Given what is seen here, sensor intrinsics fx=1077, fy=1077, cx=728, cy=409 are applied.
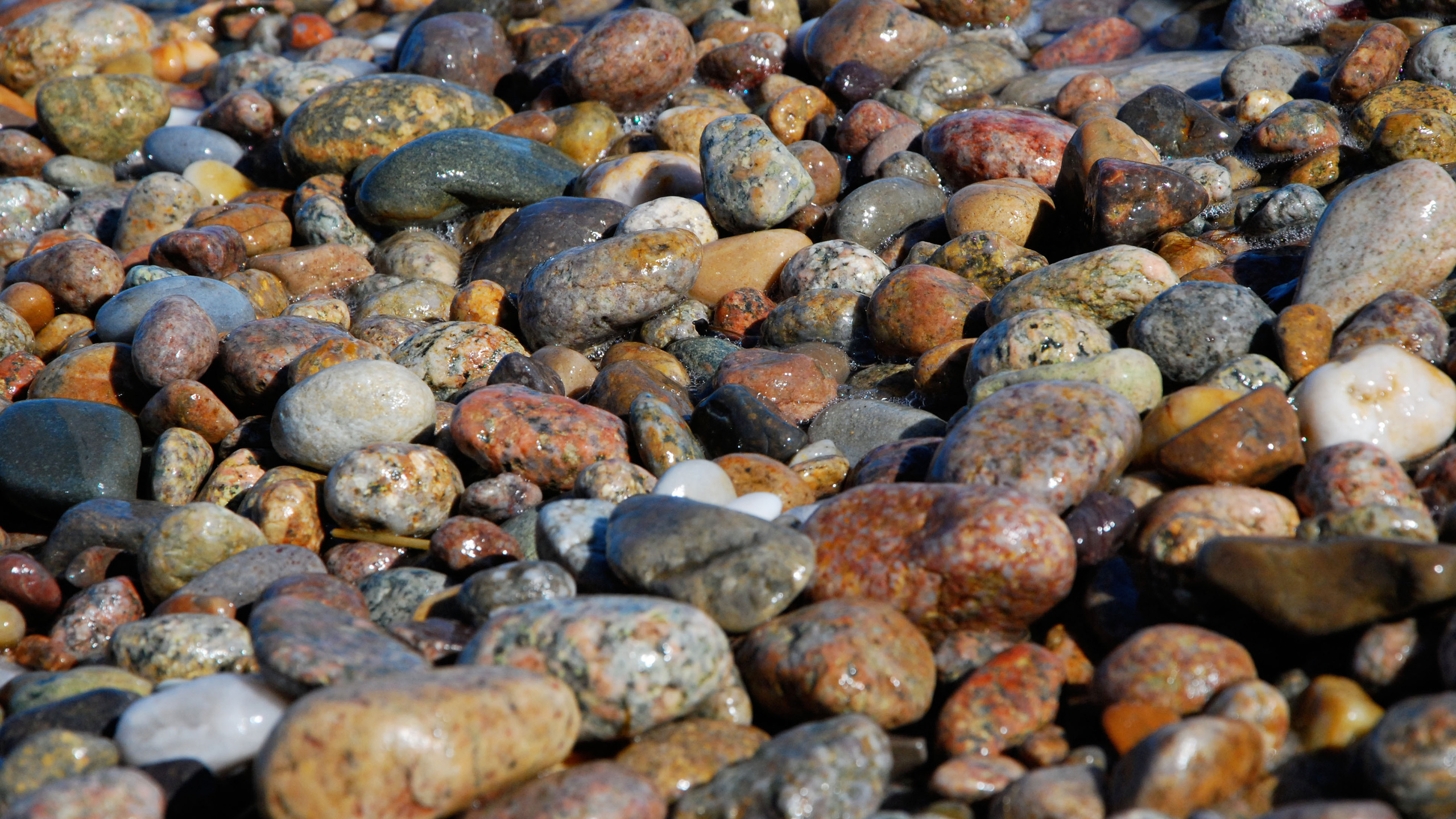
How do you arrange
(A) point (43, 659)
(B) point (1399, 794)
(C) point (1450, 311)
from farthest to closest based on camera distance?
(C) point (1450, 311), (A) point (43, 659), (B) point (1399, 794)

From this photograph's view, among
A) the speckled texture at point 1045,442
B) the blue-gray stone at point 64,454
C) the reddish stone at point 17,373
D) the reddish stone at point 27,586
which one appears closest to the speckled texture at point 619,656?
the speckled texture at point 1045,442

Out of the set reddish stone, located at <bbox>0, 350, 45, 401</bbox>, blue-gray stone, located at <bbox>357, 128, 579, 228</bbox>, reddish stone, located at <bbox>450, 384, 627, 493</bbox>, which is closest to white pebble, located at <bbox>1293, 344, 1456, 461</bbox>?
reddish stone, located at <bbox>450, 384, 627, 493</bbox>

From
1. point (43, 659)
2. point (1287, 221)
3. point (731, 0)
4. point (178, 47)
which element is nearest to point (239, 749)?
point (43, 659)

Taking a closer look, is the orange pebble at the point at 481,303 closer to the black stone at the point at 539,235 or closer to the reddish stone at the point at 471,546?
the black stone at the point at 539,235

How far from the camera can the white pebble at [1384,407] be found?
3.89 meters

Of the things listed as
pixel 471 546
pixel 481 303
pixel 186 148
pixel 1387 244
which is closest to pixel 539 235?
pixel 481 303

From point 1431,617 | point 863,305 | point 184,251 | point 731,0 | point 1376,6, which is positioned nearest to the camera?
point 1431,617

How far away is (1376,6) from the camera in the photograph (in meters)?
8.73

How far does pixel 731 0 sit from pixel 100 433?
7785mm

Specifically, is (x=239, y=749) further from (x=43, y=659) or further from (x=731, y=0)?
(x=731, y=0)

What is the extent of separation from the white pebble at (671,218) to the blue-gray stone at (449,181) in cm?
118

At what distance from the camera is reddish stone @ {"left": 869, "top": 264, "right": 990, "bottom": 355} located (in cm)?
550

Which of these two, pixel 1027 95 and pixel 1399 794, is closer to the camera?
pixel 1399 794

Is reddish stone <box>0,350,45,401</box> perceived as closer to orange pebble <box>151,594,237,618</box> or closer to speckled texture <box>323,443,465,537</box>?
speckled texture <box>323,443,465,537</box>
